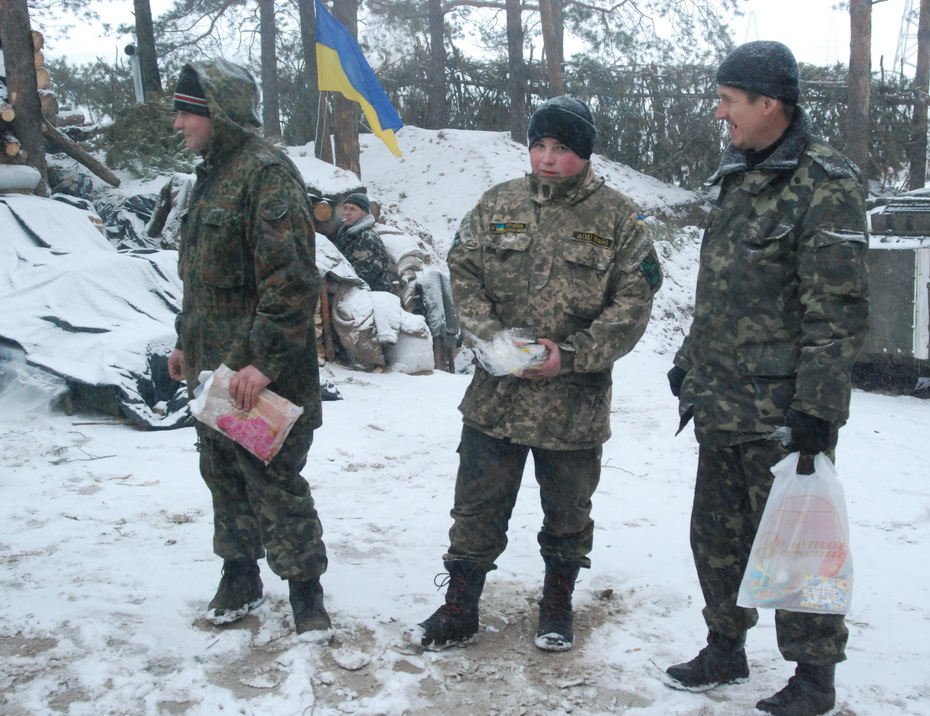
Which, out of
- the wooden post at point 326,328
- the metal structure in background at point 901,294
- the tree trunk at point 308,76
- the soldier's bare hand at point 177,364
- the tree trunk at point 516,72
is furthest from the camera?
the tree trunk at point 516,72

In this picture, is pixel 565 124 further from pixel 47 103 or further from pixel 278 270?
pixel 47 103

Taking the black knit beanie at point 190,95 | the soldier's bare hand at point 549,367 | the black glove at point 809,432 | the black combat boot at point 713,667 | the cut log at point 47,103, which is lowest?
the black combat boot at point 713,667

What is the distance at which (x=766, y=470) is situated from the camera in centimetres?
260

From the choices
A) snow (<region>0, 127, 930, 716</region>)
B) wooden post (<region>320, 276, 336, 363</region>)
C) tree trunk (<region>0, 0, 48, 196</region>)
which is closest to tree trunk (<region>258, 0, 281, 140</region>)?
tree trunk (<region>0, 0, 48, 196</region>)

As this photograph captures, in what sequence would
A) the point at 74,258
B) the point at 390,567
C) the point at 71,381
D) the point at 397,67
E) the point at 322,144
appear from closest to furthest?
the point at 390,567 < the point at 71,381 < the point at 74,258 < the point at 322,144 < the point at 397,67

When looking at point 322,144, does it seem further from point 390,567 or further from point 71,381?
point 390,567

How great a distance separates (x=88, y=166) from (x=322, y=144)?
364 centimetres

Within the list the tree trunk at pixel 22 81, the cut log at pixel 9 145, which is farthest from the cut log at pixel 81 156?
the cut log at pixel 9 145

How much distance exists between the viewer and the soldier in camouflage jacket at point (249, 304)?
2812mm

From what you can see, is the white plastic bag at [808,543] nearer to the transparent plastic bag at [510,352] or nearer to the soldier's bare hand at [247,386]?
the transparent plastic bag at [510,352]

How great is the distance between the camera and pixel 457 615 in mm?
3037

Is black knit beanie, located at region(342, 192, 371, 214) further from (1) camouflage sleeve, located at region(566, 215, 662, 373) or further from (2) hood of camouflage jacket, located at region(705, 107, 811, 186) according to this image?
(2) hood of camouflage jacket, located at region(705, 107, 811, 186)

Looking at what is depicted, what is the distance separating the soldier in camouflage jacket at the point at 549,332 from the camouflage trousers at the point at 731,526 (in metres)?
0.41

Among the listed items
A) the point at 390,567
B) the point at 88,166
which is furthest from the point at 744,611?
the point at 88,166
